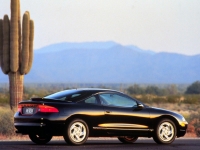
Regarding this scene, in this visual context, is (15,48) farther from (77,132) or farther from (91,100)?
(77,132)

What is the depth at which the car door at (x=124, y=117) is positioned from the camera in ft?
55.3

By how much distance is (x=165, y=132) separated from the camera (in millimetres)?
17438

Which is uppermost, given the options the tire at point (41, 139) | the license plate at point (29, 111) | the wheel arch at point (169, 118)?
the license plate at point (29, 111)

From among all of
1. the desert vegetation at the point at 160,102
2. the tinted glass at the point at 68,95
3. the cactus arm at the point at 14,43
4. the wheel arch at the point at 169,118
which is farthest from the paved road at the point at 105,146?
the cactus arm at the point at 14,43

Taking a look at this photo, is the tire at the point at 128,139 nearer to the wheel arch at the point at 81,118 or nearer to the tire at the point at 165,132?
the tire at the point at 165,132

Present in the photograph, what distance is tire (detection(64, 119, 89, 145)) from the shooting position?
16.0 m

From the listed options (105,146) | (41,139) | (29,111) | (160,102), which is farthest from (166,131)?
(160,102)

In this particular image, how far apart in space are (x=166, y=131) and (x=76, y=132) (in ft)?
8.59

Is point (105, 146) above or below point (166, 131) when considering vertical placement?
below

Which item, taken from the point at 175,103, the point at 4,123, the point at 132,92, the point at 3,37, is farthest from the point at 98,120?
the point at 132,92

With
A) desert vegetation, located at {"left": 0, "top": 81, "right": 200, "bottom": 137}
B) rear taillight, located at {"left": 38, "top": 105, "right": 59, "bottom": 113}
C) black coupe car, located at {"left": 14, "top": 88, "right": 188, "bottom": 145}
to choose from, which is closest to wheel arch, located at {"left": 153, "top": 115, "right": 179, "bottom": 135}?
black coupe car, located at {"left": 14, "top": 88, "right": 188, "bottom": 145}

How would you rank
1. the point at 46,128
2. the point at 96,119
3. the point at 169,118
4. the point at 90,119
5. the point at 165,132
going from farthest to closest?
the point at 169,118, the point at 165,132, the point at 96,119, the point at 90,119, the point at 46,128

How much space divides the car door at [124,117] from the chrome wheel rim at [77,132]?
0.56 meters

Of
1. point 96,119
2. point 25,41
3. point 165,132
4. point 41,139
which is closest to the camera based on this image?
point 96,119
